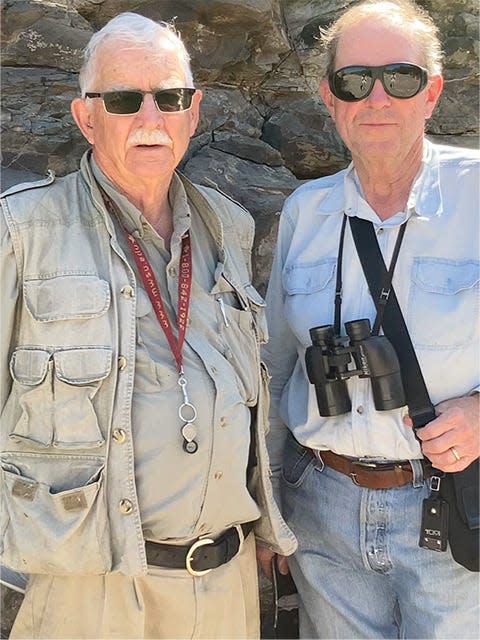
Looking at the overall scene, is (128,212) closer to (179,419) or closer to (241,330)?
(241,330)

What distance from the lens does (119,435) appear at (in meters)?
2.56

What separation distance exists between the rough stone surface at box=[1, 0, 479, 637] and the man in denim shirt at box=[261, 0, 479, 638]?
909 millimetres

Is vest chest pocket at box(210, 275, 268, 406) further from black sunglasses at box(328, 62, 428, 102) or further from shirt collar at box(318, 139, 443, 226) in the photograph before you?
black sunglasses at box(328, 62, 428, 102)

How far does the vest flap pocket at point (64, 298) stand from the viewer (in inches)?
102

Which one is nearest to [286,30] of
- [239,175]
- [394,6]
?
[239,175]

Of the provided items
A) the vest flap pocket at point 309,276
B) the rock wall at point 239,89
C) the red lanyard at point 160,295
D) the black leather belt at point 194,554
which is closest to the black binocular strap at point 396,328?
the vest flap pocket at point 309,276

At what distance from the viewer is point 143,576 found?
267 cm

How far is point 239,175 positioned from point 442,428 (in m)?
2.33

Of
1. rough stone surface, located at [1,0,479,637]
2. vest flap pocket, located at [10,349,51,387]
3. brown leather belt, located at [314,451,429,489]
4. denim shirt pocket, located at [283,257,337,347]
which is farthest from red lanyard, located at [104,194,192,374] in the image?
rough stone surface, located at [1,0,479,637]

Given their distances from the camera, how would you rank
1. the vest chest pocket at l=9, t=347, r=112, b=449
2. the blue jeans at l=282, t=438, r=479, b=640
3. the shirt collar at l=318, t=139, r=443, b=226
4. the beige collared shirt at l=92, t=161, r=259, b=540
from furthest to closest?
the shirt collar at l=318, t=139, r=443, b=226 → the blue jeans at l=282, t=438, r=479, b=640 → the beige collared shirt at l=92, t=161, r=259, b=540 → the vest chest pocket at l=9, t=347, r=112, b=449

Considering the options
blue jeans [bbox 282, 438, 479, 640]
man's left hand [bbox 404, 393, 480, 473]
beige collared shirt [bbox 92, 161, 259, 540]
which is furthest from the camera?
blue jeans [bbox 282, 438, 479, 640]

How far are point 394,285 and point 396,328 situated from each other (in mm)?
177

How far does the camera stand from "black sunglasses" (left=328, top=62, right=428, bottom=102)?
2.96 meters

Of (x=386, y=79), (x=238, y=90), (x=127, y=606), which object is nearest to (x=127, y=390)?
(x=127, y=606)
